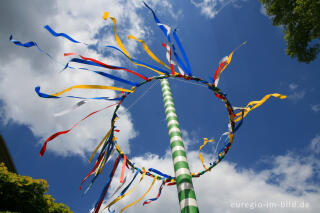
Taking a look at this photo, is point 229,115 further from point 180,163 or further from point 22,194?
point 22,194

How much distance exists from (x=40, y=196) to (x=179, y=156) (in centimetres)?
579

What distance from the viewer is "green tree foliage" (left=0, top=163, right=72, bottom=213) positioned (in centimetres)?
596

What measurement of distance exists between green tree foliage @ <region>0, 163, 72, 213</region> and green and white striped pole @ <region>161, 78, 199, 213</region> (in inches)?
217

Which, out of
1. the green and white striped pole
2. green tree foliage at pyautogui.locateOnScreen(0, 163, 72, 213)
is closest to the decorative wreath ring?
the green and white striped pole

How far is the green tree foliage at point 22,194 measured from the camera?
596cm

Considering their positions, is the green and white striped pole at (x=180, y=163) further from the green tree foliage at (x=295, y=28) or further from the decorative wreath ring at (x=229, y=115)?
the green tree foliage at (x=295, y=28)

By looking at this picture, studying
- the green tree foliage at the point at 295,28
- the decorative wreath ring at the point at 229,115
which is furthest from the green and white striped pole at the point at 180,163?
the green tree foliage at the point at 295,28

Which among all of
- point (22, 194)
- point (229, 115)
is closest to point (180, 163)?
point (229, 115)

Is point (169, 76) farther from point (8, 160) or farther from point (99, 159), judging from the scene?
point (8, 160)

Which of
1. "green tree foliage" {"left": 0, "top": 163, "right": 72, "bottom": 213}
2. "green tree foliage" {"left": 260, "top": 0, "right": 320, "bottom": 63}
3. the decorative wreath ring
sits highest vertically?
"green tree foliage" {"left": 260, "top": 0, "right": 320, "bottom": 63}

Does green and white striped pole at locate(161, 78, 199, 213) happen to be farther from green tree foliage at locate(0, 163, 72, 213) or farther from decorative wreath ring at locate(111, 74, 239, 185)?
green tree foliage at locate(0, 163, 72, 213)

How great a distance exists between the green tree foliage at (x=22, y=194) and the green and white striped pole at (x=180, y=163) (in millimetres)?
5518

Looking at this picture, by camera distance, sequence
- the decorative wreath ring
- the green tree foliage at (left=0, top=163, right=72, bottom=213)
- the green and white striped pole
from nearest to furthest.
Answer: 1. the green and white striped pole
2. the decorative wreath ring
3. the green tree foliage at (left=0, top=163, right=72, bottom=213)

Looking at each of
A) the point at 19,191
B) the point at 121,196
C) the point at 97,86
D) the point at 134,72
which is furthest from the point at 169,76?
the point at 19,191
